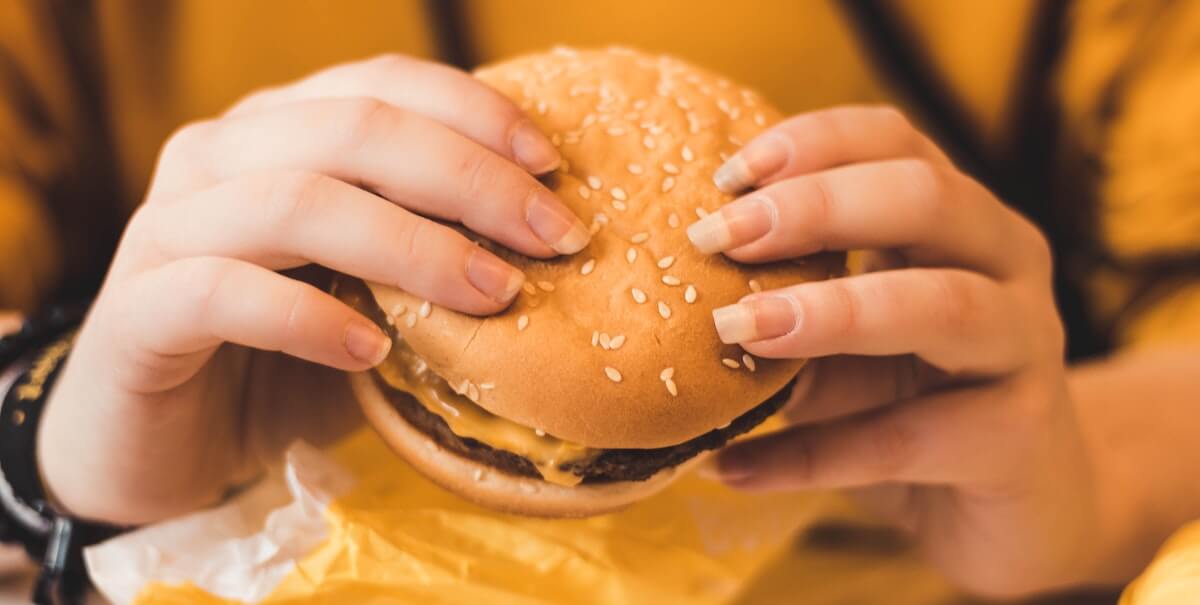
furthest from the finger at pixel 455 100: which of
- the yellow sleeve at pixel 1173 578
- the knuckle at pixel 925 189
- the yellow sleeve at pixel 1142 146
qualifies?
the yellow sleeve at pixel 1142 146

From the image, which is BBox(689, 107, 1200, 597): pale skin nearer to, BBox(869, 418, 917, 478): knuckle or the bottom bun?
BBox(869, 418, 917, 478): knuckle

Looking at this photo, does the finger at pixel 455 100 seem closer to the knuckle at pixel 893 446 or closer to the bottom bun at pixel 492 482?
the bottom bun at pixel 492 482

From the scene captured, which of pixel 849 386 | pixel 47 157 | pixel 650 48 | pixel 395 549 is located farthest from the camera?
pixel 650 48

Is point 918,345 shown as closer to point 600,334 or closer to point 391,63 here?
point 600,334

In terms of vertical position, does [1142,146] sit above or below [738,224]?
below

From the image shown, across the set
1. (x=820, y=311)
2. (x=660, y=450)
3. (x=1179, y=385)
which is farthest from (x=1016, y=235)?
(x=1179, y=385)

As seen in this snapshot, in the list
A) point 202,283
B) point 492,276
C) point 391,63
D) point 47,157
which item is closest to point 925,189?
point 492,276

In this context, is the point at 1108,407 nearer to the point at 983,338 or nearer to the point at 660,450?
the point at 983,338

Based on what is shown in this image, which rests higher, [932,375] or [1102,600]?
[932,375]

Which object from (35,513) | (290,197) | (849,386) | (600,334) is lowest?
(35,513)
